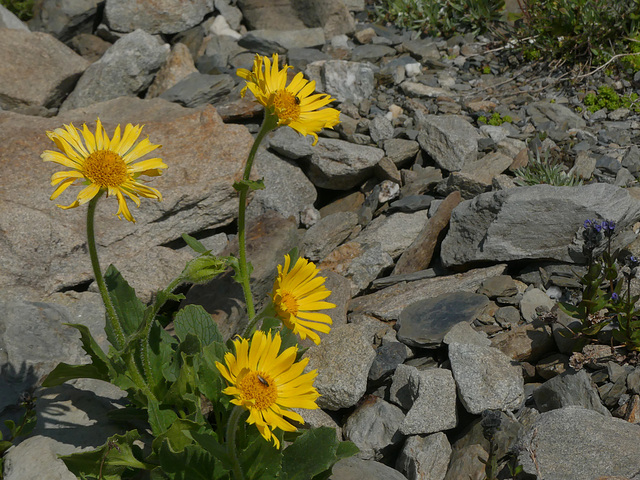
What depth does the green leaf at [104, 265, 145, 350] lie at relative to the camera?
365cm

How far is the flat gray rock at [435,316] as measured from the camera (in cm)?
450

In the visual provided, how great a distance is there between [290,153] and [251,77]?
294cm

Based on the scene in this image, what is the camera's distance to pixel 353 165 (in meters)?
6.30

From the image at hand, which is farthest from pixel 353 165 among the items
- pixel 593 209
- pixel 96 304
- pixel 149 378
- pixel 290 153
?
pixel 149 378

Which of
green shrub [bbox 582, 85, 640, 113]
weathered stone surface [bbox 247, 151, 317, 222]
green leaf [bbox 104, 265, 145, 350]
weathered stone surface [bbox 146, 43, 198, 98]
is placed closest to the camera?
green leaf [bbox 104, 265, 145, 350]

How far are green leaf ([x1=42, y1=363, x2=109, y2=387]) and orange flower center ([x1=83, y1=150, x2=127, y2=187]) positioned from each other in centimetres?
101

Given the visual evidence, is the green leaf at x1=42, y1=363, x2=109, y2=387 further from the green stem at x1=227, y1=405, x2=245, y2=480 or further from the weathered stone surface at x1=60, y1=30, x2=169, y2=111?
the weathered stone surface at x1=60, y1=30, x2=169, y2=111

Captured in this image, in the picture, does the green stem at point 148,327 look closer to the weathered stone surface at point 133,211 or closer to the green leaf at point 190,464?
the green leaf at point 190,464

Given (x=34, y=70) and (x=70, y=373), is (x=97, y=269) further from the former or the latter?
(x=34, y=70)

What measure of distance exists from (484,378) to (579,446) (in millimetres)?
700

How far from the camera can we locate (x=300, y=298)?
11.1 feet

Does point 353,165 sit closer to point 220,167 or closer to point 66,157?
point 220,167

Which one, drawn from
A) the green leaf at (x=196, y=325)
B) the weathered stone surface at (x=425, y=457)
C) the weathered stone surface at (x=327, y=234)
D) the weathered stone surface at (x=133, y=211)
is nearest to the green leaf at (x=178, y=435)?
the green leaf at (x=196, y=325)

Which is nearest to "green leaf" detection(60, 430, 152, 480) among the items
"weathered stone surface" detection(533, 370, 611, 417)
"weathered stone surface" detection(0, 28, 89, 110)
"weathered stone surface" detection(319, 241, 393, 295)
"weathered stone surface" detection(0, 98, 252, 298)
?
"weathered stone surface" detection(0, 98, 252, 298)
